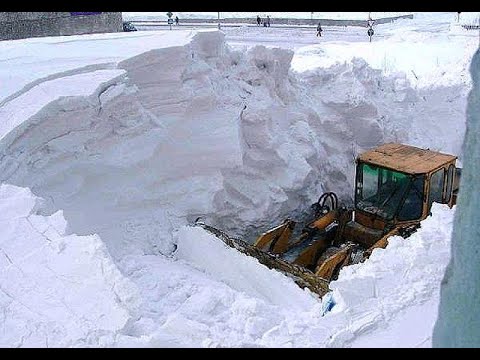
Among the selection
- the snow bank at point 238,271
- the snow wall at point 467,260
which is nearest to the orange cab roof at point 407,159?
the snow bank at point 238,271

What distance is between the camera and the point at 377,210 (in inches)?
297

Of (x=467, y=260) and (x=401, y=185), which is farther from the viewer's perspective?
(x=401, y=185)

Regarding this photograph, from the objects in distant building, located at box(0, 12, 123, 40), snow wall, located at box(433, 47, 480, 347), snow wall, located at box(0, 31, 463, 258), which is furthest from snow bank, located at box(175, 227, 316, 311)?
distant building, located at box(0, 12, 123, 40)

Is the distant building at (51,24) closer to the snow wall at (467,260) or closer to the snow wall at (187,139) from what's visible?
the snow wall at (187,139)

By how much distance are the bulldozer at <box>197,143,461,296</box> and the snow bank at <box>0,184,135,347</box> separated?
8.20ft

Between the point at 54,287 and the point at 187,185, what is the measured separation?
12.2 feet

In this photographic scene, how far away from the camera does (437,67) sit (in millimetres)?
14320

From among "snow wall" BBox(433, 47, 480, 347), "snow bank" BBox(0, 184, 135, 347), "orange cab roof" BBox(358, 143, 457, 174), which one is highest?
"snow wall" BBox(433, 47, 480, 347)

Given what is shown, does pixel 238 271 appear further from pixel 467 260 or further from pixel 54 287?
pixel 467 260

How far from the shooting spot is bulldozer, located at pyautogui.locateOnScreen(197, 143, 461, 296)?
7.20m

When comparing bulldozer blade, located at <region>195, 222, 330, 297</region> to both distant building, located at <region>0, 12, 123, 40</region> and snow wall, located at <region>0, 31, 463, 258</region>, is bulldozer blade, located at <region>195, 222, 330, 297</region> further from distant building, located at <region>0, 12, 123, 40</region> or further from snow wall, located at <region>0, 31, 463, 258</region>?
distant building, located at <region>0, 12, 123, 40</region>

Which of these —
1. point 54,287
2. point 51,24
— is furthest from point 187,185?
point 51,24

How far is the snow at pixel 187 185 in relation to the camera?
3891mm
